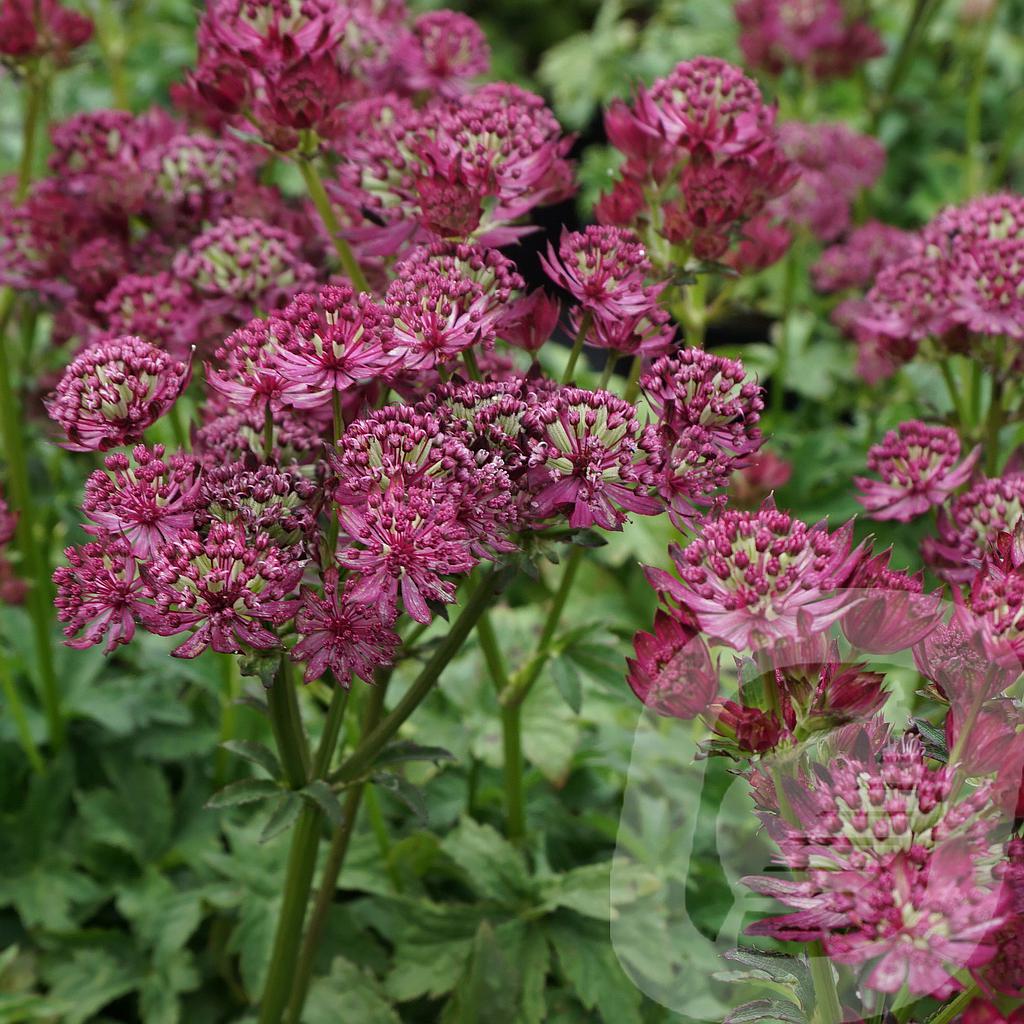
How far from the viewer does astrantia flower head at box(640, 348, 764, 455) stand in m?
0.91

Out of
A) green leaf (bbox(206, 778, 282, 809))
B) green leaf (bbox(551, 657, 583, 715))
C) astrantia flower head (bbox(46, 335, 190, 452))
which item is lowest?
green leaf (bbox(551, 657, 583, 715))

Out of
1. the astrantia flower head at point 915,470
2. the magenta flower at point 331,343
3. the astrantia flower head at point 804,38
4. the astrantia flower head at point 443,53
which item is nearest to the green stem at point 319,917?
the magenta flower at point 331,343

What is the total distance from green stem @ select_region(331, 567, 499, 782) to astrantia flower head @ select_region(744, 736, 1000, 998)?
0.35 m

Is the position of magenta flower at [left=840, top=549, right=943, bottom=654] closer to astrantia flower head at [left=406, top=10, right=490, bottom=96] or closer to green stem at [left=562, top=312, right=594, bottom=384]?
green stem at [left=562, top=312, right=594, bottom=384]

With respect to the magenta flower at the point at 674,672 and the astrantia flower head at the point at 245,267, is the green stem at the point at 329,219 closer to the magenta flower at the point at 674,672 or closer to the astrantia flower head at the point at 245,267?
the astrantia flower head at the point at 245,267

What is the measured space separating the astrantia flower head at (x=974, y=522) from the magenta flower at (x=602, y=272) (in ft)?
1.16

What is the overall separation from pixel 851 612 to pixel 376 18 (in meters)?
1.13

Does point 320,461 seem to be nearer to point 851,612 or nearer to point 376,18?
point 851,612

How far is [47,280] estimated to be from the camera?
149cm

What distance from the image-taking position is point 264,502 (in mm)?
892

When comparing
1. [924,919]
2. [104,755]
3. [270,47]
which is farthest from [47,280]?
[924,919]

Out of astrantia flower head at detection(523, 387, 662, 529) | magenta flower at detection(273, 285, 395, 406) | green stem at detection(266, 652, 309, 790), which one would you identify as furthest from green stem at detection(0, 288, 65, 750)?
astrantia flower head at detection(523, 387, 662, 529)

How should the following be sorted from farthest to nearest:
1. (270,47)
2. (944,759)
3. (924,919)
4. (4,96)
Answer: (4,96) < (270,47) < (944,759) < (924,919)

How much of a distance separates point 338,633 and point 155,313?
543 millimetres
